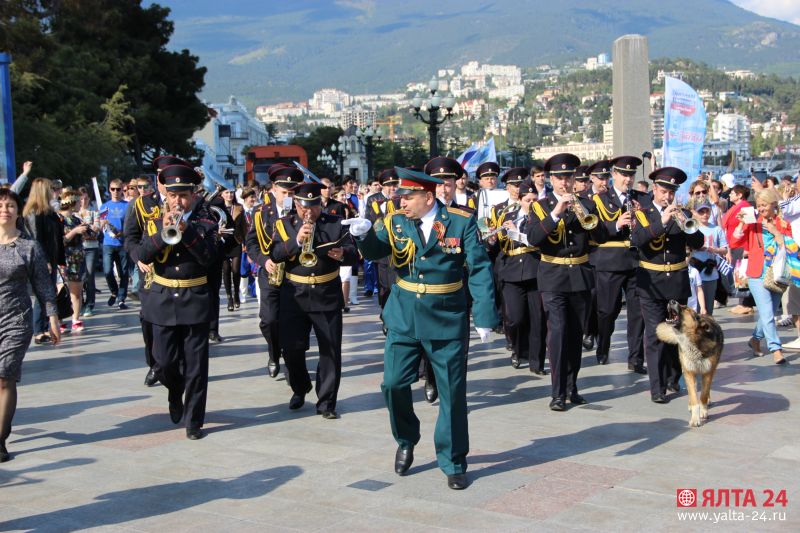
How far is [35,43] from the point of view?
34562mm

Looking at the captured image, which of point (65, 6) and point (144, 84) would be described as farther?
point (144, 84)

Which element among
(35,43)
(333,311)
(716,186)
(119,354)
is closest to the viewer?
(333,311)

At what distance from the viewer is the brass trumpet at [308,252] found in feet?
30.3

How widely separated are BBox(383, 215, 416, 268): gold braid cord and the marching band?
1 cm

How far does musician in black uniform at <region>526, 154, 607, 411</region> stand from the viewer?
9344 millimetres

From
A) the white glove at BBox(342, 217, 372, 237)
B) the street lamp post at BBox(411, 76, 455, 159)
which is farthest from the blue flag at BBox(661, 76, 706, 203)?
the white glove at BBox(342, 217, 372, 237)

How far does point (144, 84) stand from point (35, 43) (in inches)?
482

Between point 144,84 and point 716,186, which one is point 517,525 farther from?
point 144,84

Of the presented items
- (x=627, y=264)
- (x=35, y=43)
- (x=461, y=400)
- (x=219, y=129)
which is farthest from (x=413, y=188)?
(x=219, y=129)

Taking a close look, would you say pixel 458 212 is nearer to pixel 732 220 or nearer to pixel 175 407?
pixel 175 407

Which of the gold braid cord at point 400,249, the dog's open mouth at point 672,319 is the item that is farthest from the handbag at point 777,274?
the gold braid cord at point 400,249

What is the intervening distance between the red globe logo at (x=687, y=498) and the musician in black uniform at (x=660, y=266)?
2.93m

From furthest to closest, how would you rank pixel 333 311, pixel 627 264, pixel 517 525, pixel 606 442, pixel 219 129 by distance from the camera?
pixel 219 129, pixel 627 264, pixel 333 311, pixel 606 442, pixel 517 525

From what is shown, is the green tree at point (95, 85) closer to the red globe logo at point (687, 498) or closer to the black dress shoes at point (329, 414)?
the black dress shoes at point (329, 414)
